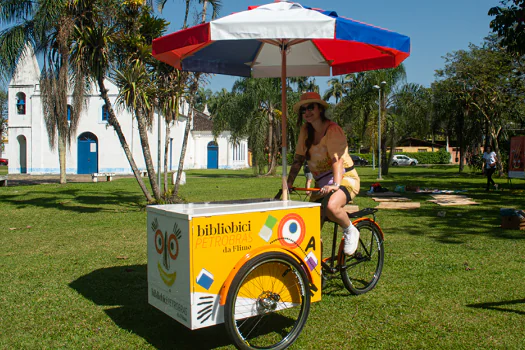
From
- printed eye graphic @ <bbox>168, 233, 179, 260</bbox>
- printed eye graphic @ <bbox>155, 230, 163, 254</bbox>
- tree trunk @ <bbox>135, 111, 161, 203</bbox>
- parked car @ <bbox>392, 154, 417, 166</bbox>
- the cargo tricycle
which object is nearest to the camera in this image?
the cargo tricycle

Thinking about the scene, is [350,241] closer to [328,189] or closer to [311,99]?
[328,189]

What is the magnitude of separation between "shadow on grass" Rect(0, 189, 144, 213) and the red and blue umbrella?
754 centimetres

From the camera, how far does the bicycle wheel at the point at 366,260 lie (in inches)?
191

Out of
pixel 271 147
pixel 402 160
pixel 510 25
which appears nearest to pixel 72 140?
pixel 271 147

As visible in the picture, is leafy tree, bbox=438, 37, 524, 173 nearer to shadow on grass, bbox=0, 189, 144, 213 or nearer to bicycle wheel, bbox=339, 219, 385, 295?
shadow on grass, bbox=0, 189, 144, 213

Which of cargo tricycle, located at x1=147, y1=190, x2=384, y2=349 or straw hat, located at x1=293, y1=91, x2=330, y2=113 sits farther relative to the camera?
straw hat, located at x1=293, y1=91, x2=330, y2=113

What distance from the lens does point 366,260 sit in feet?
16.4

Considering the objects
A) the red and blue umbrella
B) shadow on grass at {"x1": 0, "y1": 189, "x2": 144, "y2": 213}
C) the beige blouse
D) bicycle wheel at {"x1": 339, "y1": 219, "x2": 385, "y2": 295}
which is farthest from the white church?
the beige blouse

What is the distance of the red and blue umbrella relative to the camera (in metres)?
3.79

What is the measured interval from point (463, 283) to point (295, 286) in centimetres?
242

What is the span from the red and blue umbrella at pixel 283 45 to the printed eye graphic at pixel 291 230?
0.89m

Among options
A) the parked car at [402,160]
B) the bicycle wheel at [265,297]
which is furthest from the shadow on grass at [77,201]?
the parked car at [402,160]

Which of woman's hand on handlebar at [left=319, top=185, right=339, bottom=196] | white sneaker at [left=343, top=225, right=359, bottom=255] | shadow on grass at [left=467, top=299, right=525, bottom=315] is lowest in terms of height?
shadow on grass at [left=467, top=299, right=525, bottom=315]

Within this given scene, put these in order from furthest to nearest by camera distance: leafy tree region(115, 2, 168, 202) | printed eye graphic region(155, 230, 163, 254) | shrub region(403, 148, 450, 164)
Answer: shrub region(403, 148, 450, 164) < leafy tree region(115, 2, 168, 202) < printed eye graphic region(155, 230, 163, 254)
